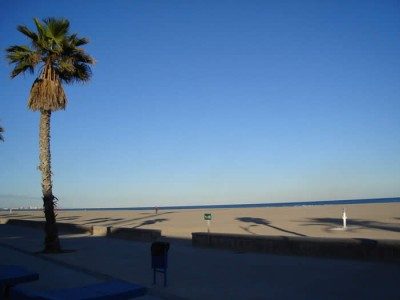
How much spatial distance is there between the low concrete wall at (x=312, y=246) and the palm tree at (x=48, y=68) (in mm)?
6313

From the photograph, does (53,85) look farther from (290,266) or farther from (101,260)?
(290,266)

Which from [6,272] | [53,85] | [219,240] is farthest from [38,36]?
[6,272]

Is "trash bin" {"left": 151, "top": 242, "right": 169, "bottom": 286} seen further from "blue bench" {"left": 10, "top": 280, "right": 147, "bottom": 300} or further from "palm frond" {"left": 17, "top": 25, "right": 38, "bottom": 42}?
"palm frond" {"left": 17, "top": 25, "right": 38, "bottom": 42}

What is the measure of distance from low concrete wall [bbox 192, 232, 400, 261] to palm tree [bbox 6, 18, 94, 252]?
20.7 ft

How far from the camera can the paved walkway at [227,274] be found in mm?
8711

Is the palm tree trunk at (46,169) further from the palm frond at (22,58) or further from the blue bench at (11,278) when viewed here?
the blue bench at (11,278)

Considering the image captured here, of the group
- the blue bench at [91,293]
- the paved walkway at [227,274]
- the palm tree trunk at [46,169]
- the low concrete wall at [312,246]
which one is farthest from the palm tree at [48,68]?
the blue bench at [91,293]

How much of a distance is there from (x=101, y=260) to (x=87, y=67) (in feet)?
26.5

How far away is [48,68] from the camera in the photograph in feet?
60.5

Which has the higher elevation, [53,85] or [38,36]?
[38,36]

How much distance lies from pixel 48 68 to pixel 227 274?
37.5 ft

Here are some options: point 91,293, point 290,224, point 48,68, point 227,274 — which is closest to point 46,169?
point 48,68

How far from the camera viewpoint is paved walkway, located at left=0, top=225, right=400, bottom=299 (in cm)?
871

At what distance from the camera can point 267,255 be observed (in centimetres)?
1435
